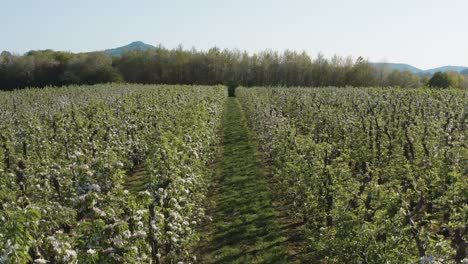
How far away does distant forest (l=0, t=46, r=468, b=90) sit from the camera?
300 feet

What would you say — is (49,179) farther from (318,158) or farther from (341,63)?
(341,63)

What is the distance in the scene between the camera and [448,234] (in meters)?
13.2

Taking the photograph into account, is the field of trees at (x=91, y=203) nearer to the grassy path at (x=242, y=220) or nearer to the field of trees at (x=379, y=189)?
the grassy path at (x=242, y=220)

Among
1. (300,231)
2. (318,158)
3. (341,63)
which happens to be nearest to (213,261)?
(300,231)

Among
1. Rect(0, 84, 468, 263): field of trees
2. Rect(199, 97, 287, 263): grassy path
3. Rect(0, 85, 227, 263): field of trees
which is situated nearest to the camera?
Rect(0, 85, 227, 263): field of trees

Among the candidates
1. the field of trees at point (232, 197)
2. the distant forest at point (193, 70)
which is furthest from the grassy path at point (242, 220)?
the distant forest at point (193, 70)

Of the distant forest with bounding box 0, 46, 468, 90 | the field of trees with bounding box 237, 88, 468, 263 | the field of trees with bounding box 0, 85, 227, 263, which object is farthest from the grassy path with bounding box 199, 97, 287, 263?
the distant forest with bounding box 0, 46, 468, 90

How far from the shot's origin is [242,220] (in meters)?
15.3

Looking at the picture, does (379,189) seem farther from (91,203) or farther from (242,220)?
(91,203)

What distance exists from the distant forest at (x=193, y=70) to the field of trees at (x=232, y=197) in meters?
67.3

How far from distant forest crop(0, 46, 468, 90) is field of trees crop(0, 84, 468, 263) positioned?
67320 millimetres

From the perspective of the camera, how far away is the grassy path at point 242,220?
12812 mm

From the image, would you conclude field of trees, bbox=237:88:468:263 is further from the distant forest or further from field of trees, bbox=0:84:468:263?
the distant forest

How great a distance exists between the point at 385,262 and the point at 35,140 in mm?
16011
